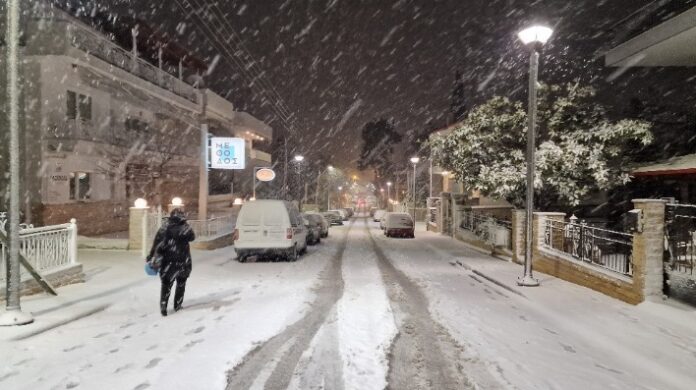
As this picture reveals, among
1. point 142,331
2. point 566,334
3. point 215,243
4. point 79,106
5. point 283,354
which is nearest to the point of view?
point 283,354

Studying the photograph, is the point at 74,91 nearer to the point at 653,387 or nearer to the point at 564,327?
the point at 564,327

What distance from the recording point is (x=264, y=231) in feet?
53.2

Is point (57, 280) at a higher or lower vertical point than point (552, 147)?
lower

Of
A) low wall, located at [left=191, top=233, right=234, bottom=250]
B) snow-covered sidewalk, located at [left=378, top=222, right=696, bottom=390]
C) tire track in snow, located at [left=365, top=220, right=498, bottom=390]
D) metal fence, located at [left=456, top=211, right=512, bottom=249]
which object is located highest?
metal fence, located at [left=456, top=211, right=512, bottom=249]

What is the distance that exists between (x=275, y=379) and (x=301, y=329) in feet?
7.09

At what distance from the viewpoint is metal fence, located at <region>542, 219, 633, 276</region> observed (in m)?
10.4

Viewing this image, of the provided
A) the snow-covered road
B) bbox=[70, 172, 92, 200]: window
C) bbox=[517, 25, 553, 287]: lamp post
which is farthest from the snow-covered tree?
bbox=[70, 172, 92, 200]: window

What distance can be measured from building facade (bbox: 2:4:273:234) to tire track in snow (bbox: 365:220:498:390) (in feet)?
52.6

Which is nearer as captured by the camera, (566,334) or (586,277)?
(566,334)

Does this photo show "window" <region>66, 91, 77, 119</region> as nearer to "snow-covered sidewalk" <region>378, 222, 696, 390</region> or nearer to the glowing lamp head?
"snow-covered sidewalk" <region>378, 222, 696, 390</region>

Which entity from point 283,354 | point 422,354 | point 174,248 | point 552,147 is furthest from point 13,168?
point 552,147

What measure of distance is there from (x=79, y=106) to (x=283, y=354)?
1868 centimetres

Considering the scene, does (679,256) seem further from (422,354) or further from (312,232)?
(312,232)

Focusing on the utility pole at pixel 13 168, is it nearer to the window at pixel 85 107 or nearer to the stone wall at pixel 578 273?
the stone wall at pixel 578 273
